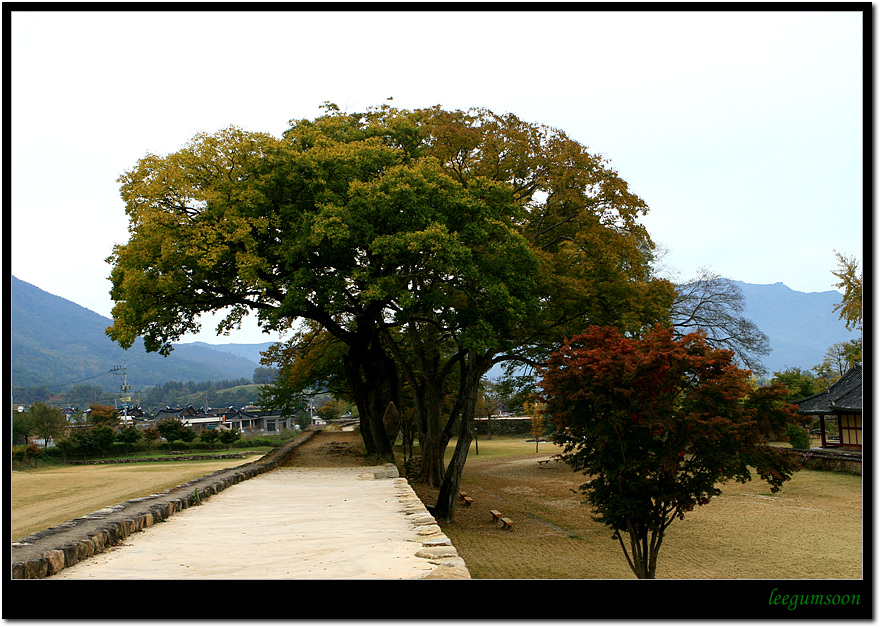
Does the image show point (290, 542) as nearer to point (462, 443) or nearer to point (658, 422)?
point (658, 422)

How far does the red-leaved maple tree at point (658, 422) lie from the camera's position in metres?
9.00

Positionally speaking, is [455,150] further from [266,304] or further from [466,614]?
[466,614]

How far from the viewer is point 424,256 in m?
14.5

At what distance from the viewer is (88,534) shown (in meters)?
6.38

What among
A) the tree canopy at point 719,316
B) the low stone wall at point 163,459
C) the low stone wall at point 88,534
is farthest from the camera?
the low stone wall at point 163,459

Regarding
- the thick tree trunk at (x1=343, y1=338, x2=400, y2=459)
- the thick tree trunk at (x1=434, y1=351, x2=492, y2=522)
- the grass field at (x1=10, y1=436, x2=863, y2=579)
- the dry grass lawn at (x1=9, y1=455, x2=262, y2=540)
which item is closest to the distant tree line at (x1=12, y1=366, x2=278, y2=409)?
the dry grass lawn at (x1=9, y1=455, x2=262, y2=540)

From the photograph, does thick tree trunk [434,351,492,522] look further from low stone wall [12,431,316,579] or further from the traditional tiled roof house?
the traditional tiled roof house

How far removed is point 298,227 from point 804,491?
1752cm

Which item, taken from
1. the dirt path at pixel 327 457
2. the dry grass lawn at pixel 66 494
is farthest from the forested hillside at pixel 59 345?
the dirt path at pixel 327 457

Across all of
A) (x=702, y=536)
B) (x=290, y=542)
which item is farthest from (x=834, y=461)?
(x=290, y=542)

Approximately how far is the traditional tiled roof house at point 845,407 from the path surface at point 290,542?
2179 cm

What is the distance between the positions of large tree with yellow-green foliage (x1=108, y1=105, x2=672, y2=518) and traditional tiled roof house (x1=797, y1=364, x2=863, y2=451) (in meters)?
13.4

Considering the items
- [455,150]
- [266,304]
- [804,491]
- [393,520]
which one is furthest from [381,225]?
[804,491]

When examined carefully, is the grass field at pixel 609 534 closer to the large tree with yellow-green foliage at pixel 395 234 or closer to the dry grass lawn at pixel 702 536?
the dry grass lawn at pixel 702 536
